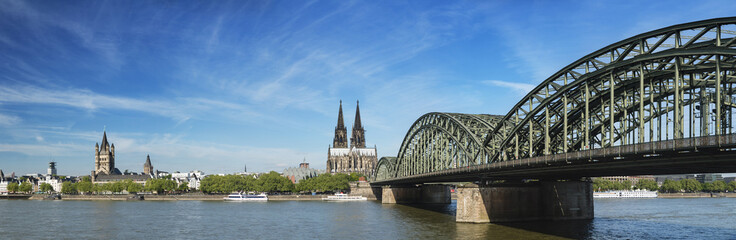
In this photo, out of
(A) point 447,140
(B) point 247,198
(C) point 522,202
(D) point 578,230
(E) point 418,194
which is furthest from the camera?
(B) point 247,198

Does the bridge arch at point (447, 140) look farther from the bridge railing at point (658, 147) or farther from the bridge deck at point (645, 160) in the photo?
the bridge railing at point (658, 147)

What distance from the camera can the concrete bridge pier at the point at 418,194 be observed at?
144 m

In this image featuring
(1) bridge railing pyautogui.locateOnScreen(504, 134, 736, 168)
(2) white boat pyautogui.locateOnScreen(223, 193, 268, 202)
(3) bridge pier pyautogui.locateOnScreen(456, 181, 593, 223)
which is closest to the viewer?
(1) bridge railing pyautogui.locateOnScreen(504, 134, 736, 168)

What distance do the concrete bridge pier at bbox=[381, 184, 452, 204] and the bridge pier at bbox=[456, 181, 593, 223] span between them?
6671 centimetres

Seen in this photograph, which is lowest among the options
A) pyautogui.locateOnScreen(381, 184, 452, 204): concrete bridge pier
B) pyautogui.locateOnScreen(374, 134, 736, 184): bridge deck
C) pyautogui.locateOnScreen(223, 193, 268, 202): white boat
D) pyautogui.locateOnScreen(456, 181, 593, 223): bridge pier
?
pyautogui.locateOnScreen(223, 193, 268, 202): white boat

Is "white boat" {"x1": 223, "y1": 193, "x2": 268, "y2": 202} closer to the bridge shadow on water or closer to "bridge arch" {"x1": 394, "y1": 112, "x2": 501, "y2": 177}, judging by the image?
"bridge arch" {"x1": 394, "y1": 112, "x2": 501, "y2": 177}

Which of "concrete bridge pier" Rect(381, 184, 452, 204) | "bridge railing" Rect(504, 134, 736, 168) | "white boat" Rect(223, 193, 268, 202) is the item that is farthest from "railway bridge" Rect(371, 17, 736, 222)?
"white boat" Rect(223, 193, 268, 202)

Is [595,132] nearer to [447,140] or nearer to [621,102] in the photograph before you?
[621,102]

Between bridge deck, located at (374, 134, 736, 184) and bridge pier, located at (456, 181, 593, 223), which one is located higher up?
bridge deck, located at (374, 134, 736, 184)

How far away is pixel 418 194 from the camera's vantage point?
492 ft

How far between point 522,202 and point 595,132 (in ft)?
40.6

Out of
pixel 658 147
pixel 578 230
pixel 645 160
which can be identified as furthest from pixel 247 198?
pixel 658 147

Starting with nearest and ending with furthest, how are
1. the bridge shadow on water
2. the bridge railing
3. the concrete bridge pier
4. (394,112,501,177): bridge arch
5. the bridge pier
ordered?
the bridge railing, the bridge shadow on water, the bridge pier, (394,112,501,177): bridge arch, the concrete bridge pier

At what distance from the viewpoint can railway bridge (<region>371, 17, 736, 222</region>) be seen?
1773 inches
